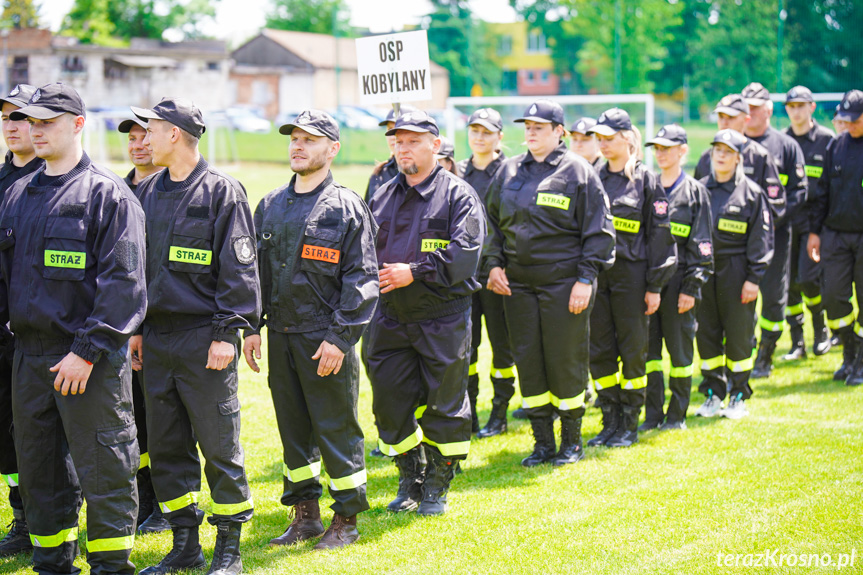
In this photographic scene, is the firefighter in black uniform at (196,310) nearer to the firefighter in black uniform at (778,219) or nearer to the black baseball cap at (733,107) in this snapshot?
the black baseball cap at (733,107)

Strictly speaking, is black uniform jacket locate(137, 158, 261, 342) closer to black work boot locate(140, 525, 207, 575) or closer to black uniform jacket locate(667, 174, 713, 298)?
black work boot locate(140, 525, 207, 575)

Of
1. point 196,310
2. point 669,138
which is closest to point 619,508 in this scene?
point 196,310

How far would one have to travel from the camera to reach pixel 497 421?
7637mm

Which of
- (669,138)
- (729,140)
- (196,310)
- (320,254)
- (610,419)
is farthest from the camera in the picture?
(729,140)

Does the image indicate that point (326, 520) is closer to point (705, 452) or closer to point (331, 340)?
point (331, 340)

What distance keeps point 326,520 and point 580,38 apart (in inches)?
1181

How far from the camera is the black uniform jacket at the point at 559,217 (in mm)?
6250

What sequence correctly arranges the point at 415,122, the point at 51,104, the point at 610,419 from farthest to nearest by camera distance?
1. the point at 610,419
2. the point at 415,122
3. the point at 51,104

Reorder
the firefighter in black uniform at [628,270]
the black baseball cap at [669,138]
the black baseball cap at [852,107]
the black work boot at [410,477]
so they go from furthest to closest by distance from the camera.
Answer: the black baseball cap at [852,107], the black baseball cap at [669,138], the firefighter in black uniform at [628,270], the black work boot at [410,477]

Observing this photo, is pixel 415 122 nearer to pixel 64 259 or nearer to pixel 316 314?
pixel 316 314

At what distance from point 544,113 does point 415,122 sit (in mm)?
1261

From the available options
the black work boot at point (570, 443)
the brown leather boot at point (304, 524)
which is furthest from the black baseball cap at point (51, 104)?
the black work boot at point (570, 443)

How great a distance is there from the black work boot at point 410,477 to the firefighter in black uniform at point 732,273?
10.6 feet

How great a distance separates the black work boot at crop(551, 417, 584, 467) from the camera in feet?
21.7
